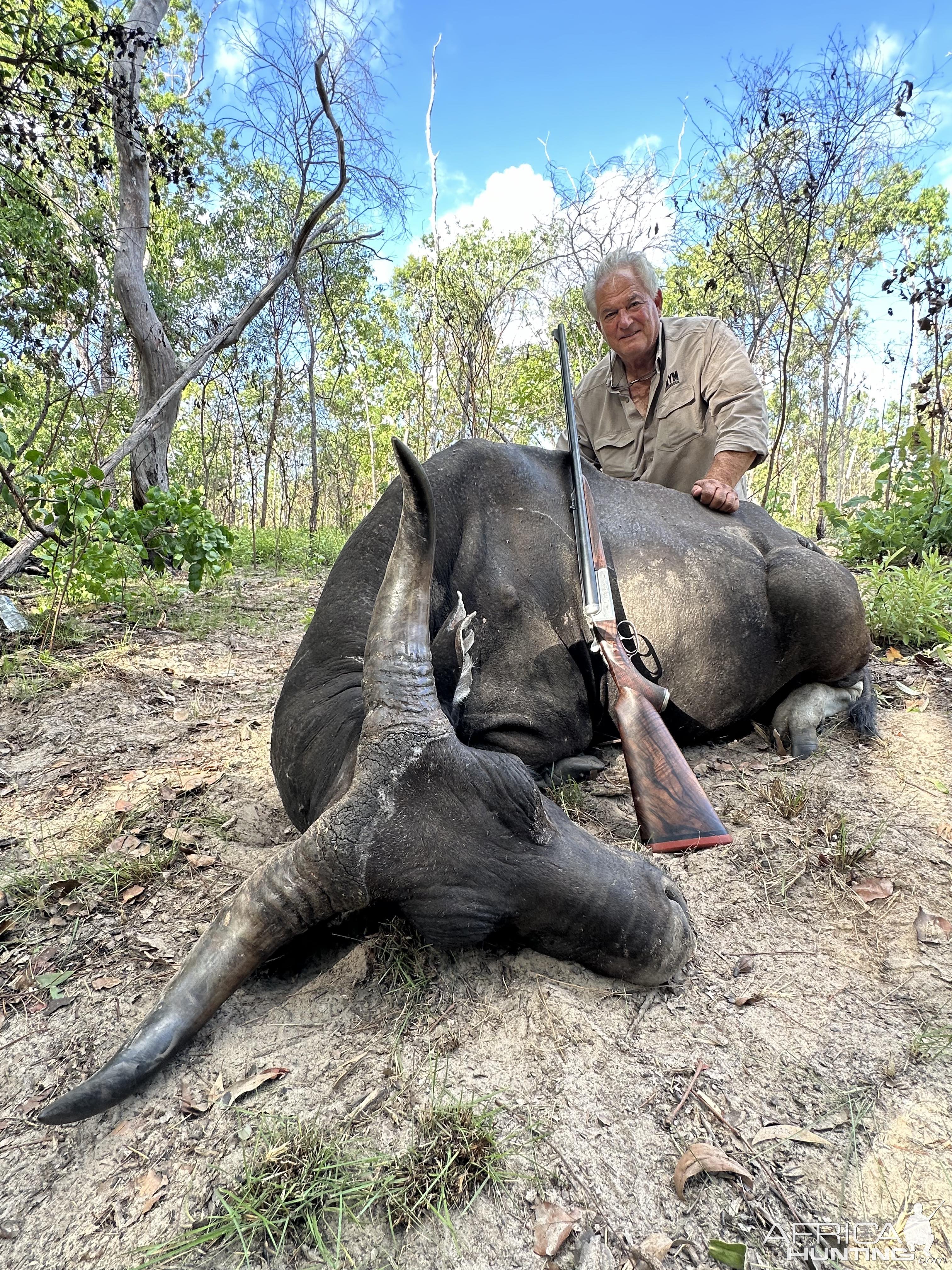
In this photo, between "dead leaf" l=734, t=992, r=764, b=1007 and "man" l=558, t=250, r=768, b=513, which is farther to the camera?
"man" l=558, t=250, r=768, b=513

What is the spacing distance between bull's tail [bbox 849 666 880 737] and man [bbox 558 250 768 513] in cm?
146

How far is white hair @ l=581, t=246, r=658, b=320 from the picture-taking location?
504 centimetres

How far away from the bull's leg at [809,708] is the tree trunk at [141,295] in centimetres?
681

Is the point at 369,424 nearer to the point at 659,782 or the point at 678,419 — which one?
the point at 678,419

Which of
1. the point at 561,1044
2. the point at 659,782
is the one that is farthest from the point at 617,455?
the point at 561,1044

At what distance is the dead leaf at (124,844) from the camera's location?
2973 mm

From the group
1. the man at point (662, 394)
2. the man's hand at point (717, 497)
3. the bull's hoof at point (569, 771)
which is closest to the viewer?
the bull's hoof at point (569, 771)

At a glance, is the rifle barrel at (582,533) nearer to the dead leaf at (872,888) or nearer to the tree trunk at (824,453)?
the dead leaf at (872,888)

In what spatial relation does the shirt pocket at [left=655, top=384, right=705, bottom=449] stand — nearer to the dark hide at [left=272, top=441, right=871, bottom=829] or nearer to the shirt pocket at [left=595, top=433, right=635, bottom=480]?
the shirt pocket at [left=595, top=433, right=635, bottom=480]

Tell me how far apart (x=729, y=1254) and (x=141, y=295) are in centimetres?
1028

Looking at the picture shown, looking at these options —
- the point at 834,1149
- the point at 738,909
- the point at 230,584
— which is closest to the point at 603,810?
the point at 738,909

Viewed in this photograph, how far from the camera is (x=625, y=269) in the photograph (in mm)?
5020

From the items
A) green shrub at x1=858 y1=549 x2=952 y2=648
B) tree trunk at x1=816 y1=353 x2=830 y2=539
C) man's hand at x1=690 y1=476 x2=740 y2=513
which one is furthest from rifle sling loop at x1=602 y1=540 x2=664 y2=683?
tree trunk at x1=816 y1=353 x2=830 y2=539

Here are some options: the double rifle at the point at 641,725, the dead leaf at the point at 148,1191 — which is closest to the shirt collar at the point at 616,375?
the double rifle at the point at 641,725
